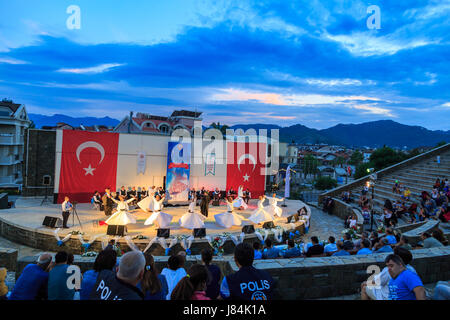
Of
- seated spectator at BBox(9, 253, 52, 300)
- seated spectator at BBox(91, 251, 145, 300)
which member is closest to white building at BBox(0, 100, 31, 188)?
seated spectator at BBox(9, 253, 52, 300)

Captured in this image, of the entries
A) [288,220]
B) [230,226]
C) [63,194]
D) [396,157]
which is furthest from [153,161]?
[396,157]

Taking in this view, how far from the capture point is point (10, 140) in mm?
33062

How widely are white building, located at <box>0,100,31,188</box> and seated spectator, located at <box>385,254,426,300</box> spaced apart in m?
39.4

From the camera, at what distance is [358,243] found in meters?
7.86

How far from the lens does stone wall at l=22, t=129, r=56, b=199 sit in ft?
64.6

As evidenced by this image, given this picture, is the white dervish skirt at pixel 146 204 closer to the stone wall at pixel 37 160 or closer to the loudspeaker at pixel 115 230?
the loudspeaker at pixel 115 230

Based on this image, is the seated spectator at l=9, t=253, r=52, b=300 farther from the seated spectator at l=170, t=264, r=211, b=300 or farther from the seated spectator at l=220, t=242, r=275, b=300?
the seated spectator at l=220, t=242, r=275, b=300

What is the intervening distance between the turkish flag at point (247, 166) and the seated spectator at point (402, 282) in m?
20.1

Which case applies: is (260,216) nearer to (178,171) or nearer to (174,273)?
(178,171)

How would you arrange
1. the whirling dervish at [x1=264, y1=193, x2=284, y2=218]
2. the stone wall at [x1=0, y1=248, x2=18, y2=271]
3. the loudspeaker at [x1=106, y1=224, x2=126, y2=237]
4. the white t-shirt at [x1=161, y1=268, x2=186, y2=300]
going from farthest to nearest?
the whirling dervish at [x1=264, y1=193, x2=284, y2=218], the loudspeaker at [x1=106, y1=224, x2=126, y2=237], the stone wall at [x1=0, y1=248, x2=18, y2=271], the white t-shirt at [x1=161, y1=268, x2=186, y2=300]

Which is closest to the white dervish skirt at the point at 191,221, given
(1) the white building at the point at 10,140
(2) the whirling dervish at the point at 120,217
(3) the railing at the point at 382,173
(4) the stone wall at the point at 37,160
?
(2) the whirling dervish at the point at 120,217

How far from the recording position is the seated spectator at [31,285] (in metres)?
3.63
